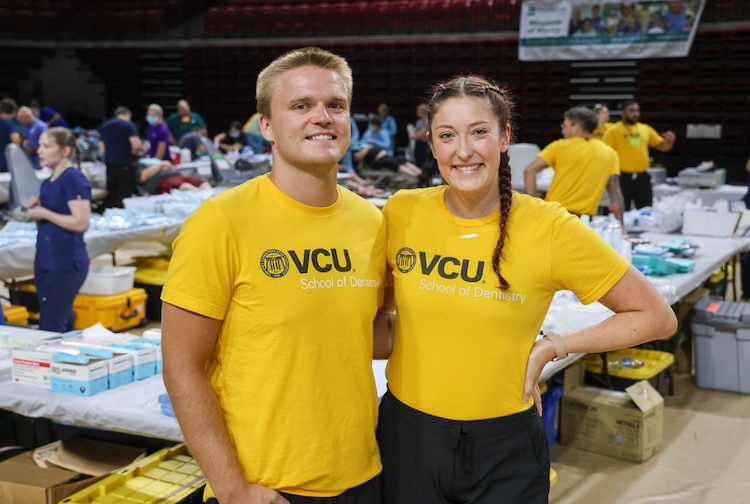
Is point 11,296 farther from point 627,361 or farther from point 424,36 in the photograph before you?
point 424,36

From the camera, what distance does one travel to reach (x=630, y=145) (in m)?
8.63

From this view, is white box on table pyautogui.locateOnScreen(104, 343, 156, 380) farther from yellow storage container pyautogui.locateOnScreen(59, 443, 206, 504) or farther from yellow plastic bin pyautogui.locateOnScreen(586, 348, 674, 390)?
yellow plastic bin pyautogui.locateOnScreen(586, 348, 674, 390)

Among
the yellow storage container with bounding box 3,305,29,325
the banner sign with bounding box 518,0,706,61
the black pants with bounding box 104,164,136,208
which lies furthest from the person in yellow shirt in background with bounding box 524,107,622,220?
the banner sign with bounding box 518,0,706,61

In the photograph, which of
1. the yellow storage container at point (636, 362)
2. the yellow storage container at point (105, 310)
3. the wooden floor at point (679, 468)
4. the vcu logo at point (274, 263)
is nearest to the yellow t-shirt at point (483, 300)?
the vcu logo at point (274, 263)

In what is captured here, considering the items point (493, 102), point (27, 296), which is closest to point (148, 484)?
point (493, 102)

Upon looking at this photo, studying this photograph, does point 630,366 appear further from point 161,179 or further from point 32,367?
point 161,179

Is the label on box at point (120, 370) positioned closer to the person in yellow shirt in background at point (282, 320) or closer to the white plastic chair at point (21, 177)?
the person in yellow shirt in background at point (282, 320)

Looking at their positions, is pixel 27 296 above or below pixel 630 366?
below

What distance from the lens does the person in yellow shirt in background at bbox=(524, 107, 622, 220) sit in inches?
246

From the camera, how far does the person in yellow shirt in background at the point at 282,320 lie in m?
1.53

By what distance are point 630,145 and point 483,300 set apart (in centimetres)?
743

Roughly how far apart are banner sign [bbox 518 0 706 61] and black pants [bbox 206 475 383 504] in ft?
39.8

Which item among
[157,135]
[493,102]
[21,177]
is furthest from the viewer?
[157,135]

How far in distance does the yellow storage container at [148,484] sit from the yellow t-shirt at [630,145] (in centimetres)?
698
